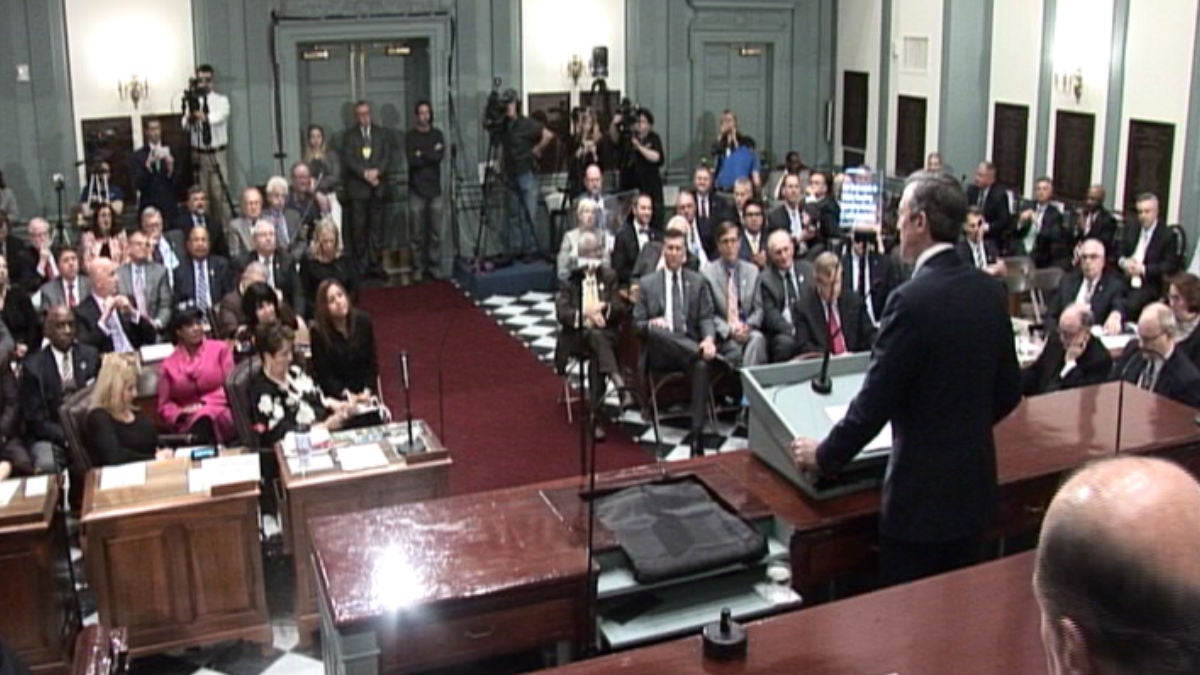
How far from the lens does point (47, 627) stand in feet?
15.7

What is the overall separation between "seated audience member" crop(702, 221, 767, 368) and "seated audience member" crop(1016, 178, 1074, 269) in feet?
10.7

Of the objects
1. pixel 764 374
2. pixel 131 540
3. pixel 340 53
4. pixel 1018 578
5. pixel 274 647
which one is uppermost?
pixel 340 53

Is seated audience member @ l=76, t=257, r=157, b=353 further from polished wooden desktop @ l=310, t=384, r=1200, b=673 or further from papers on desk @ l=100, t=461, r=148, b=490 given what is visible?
polished wooden desktop @ l=310, t=384, r=1200, b=673

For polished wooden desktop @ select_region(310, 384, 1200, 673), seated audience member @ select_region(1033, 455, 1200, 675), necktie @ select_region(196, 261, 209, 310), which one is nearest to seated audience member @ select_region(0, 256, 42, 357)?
necktie @ select_region(196, 261, 209, 310)

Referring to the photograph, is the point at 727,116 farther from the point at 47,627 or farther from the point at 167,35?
the point at 47,627

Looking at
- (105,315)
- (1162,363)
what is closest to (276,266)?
(105,315)

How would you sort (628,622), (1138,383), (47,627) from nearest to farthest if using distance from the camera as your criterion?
(628,622)
(47,627)
(1138,383)

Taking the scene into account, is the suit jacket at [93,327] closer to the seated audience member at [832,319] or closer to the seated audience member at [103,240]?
the seated audience member at [103,240]

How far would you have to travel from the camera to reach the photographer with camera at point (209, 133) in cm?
1094

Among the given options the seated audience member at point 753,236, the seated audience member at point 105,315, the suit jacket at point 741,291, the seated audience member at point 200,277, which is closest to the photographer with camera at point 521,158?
the seated audience member at point 753,236

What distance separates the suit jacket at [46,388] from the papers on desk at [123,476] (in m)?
1.40

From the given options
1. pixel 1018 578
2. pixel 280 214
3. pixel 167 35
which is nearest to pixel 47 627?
pixel 1018 578

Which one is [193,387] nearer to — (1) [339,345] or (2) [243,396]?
(2) [243,396]

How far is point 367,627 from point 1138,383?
432 centimetres
